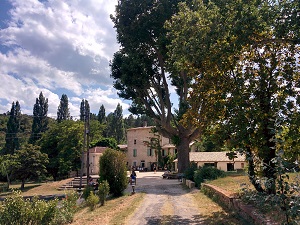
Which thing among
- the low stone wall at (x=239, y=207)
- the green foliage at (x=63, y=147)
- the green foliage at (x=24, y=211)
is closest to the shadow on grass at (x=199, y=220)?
the low stone wall at (x=239, y=207)

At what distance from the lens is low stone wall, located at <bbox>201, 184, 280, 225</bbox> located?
26.5ft

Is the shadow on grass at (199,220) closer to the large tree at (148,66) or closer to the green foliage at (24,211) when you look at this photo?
the green foliage at (24,211)

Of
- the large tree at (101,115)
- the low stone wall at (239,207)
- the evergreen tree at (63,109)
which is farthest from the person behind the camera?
the large tree at (101,115)

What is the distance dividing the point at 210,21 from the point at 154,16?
1522cm

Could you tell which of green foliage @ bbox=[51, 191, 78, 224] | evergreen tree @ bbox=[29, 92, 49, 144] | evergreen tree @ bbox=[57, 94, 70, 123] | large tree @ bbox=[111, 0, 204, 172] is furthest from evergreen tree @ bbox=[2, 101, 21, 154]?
green foliage @ bbox=[51, 191, 78, 224]

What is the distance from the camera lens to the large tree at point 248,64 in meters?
9.34

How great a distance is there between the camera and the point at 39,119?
225 ft

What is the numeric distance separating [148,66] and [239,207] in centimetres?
1852

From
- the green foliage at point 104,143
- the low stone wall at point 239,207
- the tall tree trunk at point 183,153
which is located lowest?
the low stone wall at point 239,207

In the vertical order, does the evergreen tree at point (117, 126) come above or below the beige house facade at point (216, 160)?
above

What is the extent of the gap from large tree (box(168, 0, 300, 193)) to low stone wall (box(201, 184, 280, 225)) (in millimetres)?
828

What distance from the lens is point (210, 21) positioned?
10555mm

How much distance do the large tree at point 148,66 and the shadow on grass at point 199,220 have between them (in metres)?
12.4

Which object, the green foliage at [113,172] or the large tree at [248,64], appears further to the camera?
the green foliage at [113,172]
